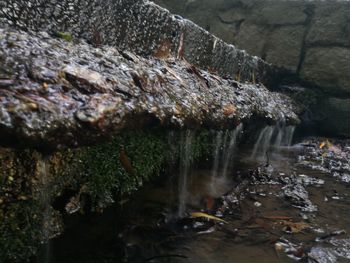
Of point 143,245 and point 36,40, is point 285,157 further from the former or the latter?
point 36,40

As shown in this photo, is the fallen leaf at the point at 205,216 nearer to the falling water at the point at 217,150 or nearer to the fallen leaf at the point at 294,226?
the fallen leaf at the point at 294,226

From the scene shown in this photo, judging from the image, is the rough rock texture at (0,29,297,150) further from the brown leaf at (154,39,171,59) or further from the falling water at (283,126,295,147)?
the falling water at (283,126,295,147)

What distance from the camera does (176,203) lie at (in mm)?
3461

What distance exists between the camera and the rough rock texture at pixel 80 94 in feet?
5.02

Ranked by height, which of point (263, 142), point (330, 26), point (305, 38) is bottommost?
point (263, 142)

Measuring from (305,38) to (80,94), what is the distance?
6671mm

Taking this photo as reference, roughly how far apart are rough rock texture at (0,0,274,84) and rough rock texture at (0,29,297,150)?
15cm

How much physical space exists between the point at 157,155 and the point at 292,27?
17.4ft

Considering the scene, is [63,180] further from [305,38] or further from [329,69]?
[305,38]

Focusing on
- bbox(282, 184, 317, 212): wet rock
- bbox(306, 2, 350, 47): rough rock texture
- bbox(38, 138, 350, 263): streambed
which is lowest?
bbox(38, 138, 350, 263): streambed

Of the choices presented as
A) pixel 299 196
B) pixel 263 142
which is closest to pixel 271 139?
pixel 263 142

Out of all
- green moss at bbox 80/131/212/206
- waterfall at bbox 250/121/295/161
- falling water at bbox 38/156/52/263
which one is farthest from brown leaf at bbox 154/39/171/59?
waterfall at bbox 250/121/295/161

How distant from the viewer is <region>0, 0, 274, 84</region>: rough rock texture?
7.46 ft

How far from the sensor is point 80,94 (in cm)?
183
